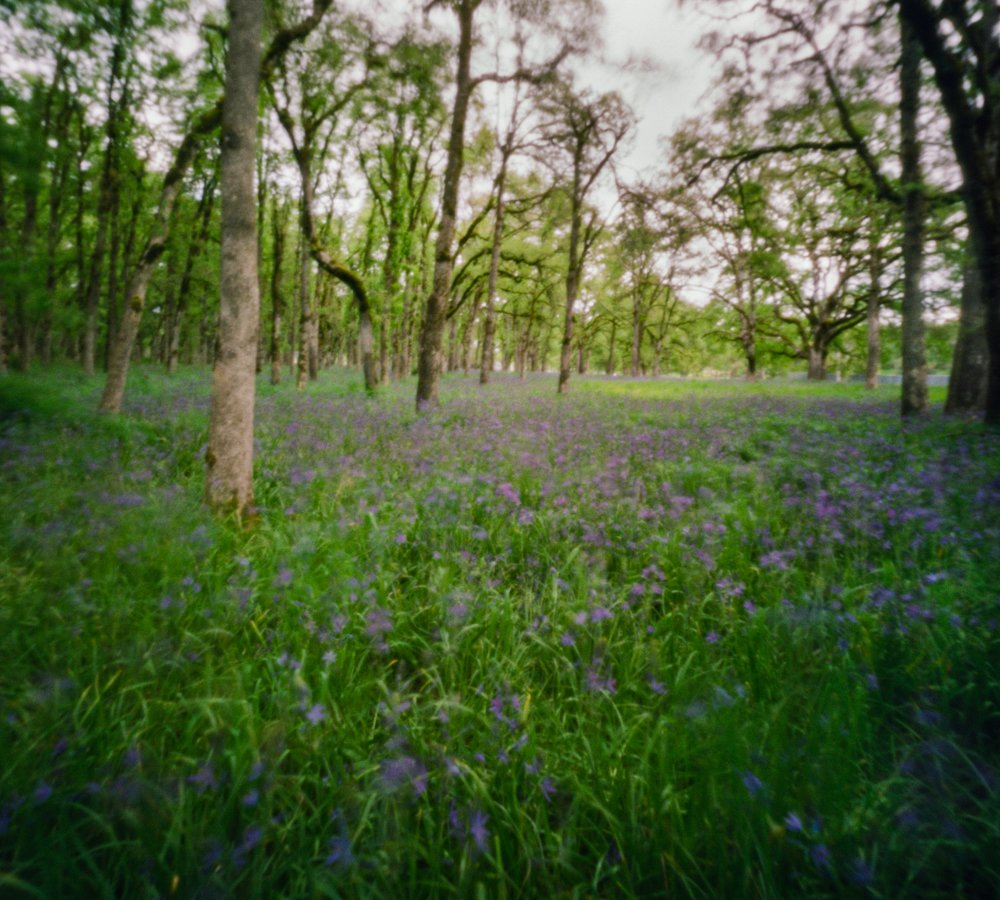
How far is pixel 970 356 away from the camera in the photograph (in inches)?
376

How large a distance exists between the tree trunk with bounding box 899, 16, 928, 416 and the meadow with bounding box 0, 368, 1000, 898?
660cm

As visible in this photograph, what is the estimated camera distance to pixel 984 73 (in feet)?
22.1

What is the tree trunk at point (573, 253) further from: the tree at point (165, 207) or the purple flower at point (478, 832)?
the purple flower at point (478, 832)

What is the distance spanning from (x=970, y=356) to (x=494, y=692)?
1265cm

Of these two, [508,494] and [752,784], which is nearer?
[752,784]

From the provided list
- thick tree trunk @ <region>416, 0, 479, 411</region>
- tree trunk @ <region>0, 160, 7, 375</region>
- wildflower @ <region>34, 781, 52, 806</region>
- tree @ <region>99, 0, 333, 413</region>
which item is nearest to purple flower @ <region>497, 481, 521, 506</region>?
wildflower @ <region>34, 781, 52, 806</region>

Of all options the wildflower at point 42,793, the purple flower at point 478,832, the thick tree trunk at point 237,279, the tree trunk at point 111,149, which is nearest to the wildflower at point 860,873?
the purple flower at point 478,832

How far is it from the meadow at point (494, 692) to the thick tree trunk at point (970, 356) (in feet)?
23.3

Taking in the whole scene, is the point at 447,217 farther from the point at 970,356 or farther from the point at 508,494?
the point at 970,356

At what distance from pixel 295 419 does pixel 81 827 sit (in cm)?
777

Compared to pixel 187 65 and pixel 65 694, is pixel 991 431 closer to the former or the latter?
pixel 65 694

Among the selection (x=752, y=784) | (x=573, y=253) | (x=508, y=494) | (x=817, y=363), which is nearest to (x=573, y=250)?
(x=573, y=253)

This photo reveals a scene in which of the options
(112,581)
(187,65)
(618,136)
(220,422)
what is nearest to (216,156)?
(187,65)

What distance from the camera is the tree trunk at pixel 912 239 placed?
9758 millimetres
